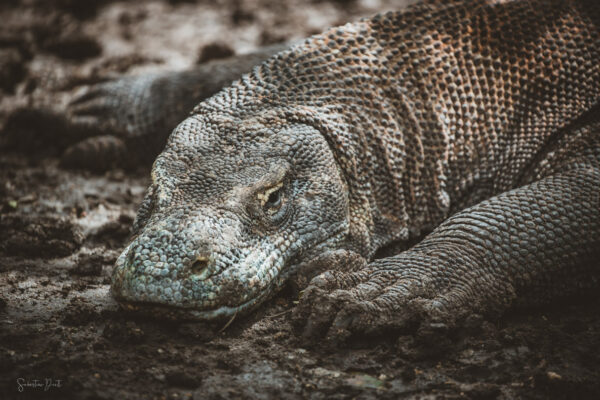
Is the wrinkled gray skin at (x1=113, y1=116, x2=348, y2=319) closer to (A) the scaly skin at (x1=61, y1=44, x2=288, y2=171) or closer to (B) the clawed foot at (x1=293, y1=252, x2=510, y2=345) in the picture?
(B) the clawed foot at (x1=293, y1=252, x2=510, y2=345)

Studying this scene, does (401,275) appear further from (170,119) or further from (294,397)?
(170,119)

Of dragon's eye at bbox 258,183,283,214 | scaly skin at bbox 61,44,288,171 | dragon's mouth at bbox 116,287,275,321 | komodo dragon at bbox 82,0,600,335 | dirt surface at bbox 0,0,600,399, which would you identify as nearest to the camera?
dirt surface at bbox 0,0,600,399

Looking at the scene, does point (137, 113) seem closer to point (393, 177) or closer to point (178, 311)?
point (393, 177)

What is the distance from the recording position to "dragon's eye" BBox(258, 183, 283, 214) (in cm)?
338

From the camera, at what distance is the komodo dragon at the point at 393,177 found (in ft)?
9.97

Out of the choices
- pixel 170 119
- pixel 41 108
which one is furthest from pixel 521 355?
pixel 41 108

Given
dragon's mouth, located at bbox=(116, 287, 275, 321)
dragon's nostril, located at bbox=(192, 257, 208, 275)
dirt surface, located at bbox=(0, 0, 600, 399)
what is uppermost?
dragon's nostril, located at bbox=(192, 257, 208, 275)

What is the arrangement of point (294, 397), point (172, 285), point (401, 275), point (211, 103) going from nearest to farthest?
point (294, 397)
point (172, 285)
point (401, 275)
point (211, 103)

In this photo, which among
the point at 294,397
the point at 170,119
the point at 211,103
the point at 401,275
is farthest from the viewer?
the point at 170,119

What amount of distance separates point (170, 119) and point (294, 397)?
3.59 meters

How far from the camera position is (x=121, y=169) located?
5.67m

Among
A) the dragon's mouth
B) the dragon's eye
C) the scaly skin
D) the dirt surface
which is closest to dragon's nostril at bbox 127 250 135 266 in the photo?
the dragon's mouth

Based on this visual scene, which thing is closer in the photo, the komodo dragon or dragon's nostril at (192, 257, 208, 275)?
dragon's nostril at (192, 257, 208, 275)

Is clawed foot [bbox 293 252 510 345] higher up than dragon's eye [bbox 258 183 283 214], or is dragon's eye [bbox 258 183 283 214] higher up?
dragon's eye [bbox 258 183 283 214]
